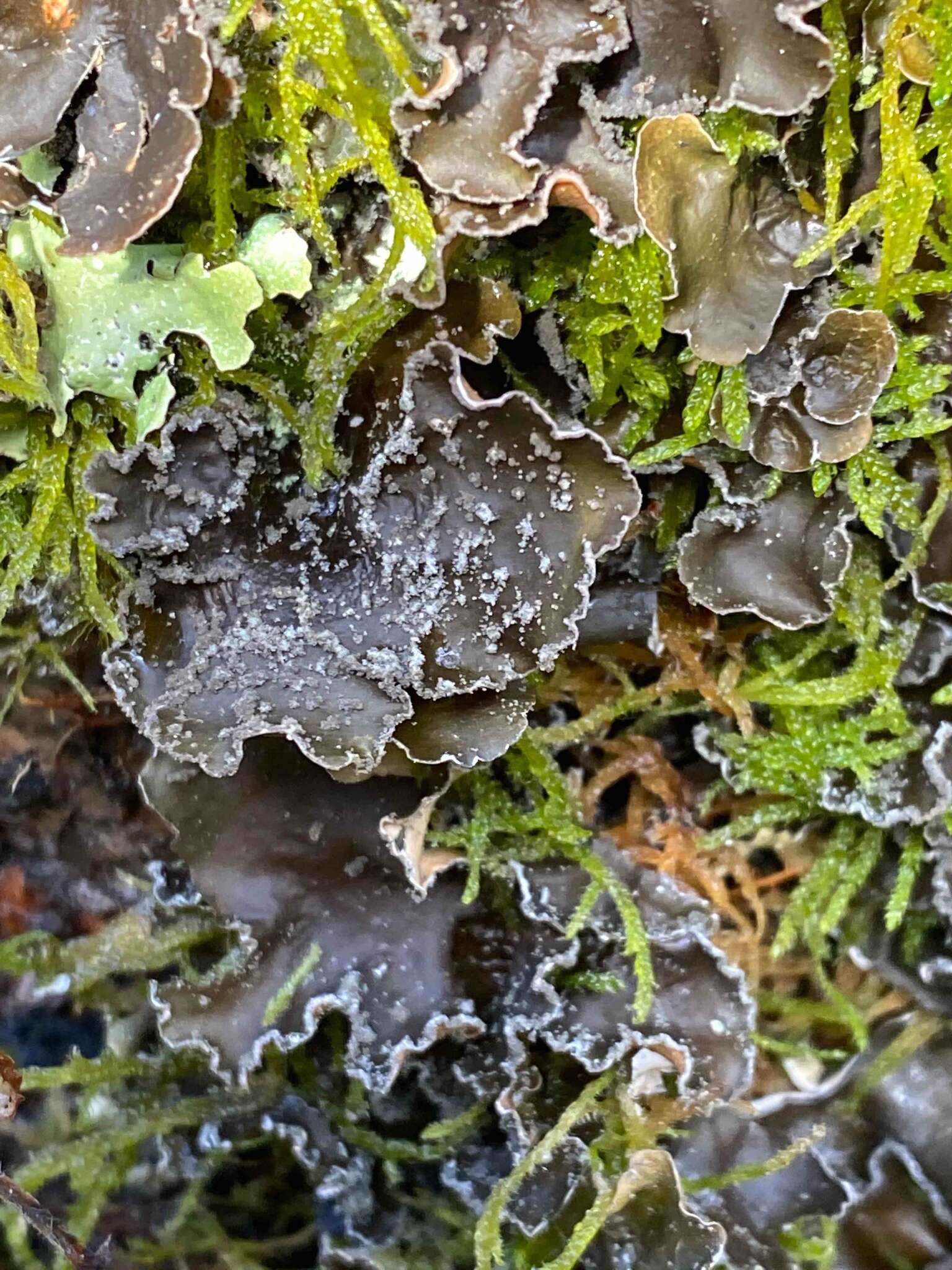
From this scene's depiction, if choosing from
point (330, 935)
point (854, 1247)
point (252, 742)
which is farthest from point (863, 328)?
point (854, 1247)

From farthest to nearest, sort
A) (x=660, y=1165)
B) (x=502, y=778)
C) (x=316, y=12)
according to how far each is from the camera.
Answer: (x=502, y=778)
(x=660, y=1165)
(x=316, y=12)

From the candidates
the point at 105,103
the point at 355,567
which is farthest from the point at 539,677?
the point at 105,103

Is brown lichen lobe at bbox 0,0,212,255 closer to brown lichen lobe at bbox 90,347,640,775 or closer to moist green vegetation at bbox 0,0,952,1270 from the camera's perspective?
moist green vegetation at bbox 0,0,952,1270

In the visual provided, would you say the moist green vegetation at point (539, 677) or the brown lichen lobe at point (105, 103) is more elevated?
the brown lichen lobe at point (105, 103)

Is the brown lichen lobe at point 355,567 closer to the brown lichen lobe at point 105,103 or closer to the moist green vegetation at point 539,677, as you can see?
the moist green vegetation at point 539,677

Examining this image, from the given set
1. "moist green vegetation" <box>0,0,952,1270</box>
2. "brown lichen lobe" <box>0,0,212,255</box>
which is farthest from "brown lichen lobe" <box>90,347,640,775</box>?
"brown lichen lobe" <box>0,0,212,255</box>

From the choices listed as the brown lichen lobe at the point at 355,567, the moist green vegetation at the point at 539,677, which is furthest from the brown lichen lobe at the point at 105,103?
the brown lichen lobe at the point at 355,567

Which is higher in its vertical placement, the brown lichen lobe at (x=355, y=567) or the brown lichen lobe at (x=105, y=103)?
the brown lichen lobe at (x=105, y=103)

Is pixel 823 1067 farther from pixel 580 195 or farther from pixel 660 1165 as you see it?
pixel 580 195
